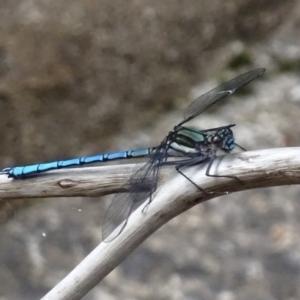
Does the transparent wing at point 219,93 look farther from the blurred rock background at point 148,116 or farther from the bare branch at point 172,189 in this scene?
the blurred rock background at point 148,116

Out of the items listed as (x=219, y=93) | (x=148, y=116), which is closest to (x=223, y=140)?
(x=219, y=93)

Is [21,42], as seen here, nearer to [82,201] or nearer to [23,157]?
[23,157]

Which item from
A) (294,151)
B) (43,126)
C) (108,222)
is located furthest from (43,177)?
(43,126)

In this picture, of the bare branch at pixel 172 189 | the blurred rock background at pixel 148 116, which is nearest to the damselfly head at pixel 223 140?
the bare branch at pixel 172 189

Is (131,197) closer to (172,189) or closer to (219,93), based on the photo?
(172,189)

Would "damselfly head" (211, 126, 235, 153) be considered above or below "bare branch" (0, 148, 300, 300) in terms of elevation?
above

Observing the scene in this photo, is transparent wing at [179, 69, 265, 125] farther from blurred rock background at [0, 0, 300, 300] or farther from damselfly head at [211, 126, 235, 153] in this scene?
blurred rock background at [0, 0, 300, 300]

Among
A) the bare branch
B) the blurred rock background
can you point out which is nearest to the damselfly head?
the bare branch
